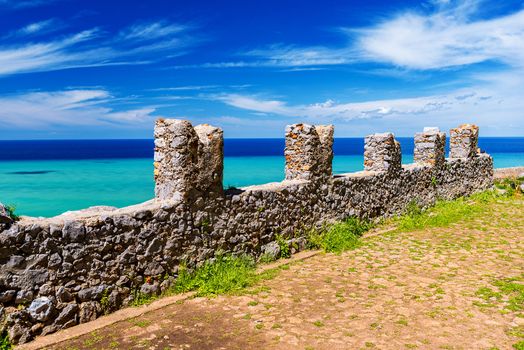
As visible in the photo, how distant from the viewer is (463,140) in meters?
17.5

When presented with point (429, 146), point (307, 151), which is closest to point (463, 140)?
point (429, 146)

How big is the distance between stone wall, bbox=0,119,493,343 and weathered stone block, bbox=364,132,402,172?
107 centimetres

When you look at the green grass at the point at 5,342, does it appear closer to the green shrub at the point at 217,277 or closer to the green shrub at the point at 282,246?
the green shrub at the point at 217,277

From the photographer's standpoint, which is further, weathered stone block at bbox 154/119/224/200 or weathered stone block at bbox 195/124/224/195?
weathered stone block at bbox 195/124/224/195

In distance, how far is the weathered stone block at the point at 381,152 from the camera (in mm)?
12759

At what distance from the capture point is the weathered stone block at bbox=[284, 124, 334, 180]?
33.3 ft

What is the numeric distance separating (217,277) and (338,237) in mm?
3863

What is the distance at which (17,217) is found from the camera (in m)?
5.81

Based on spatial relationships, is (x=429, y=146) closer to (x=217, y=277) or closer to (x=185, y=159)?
(x=217, y=277)

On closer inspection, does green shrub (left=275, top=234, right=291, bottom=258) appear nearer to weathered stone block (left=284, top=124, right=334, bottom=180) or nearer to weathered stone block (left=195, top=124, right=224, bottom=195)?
weathered stone block (left=284, top=124, right=334, bottom=180)

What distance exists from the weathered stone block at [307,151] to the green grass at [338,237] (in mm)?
1338

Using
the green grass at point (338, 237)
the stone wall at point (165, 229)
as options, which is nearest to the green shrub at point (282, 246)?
the stone wall at point (165, 229)

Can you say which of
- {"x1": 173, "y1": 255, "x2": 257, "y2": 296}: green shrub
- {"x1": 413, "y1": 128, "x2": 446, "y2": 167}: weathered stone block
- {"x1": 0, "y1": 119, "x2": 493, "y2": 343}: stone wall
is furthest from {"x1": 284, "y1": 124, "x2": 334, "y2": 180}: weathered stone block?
{"x1": 413, "y1": 128, "x2": 446, "y2": 167}: weathered stone block

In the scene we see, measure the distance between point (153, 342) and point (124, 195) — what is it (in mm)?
31294
